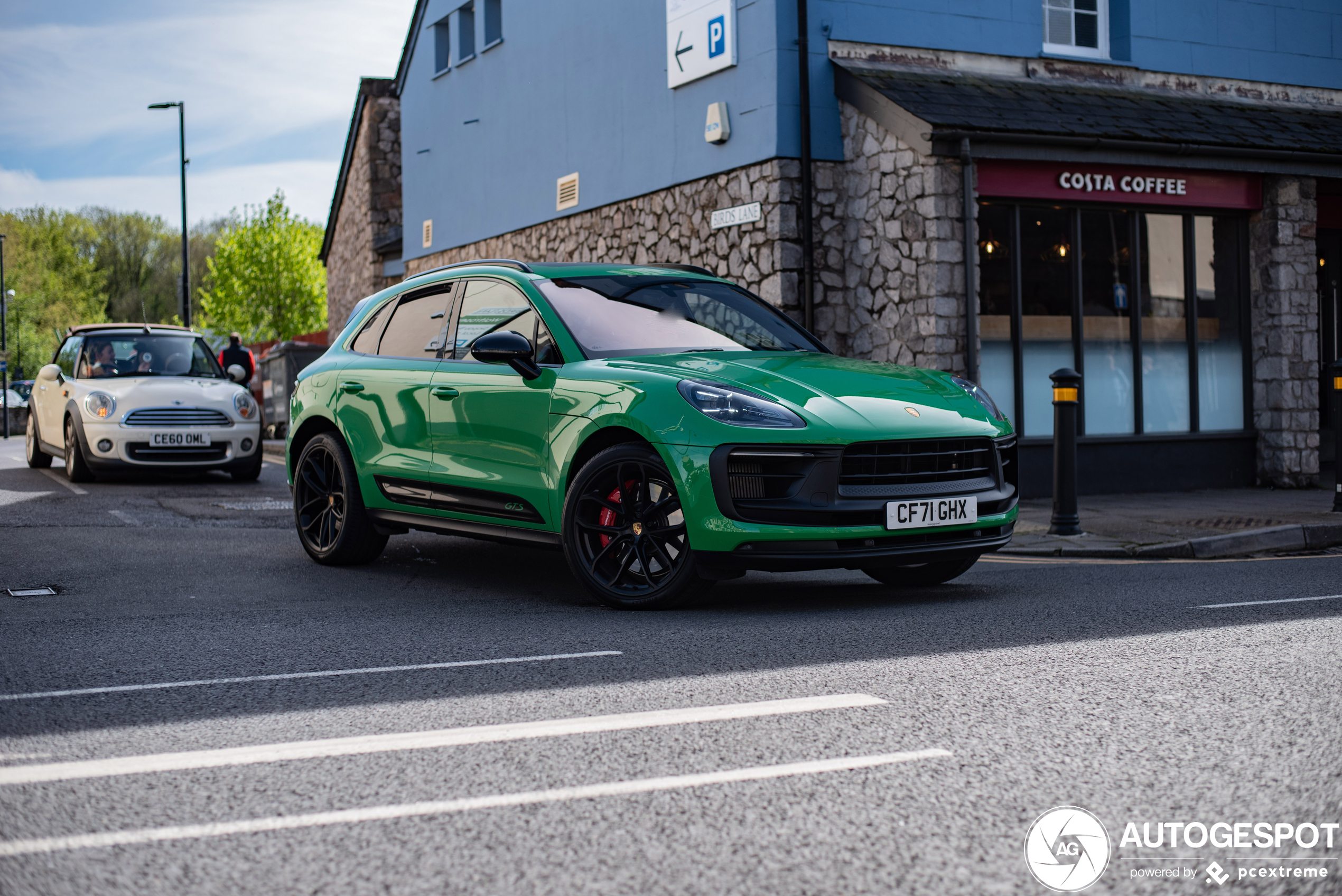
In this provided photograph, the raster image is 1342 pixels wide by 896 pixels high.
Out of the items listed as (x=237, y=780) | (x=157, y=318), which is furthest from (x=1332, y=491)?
(x=157, y=318)

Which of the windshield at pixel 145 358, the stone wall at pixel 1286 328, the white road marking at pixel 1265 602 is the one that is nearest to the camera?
the white road marking at pixel 1265 602

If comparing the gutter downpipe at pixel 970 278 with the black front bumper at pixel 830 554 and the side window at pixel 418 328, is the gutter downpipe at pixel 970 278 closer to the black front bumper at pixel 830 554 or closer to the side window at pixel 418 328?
the side window at pixel 418 328

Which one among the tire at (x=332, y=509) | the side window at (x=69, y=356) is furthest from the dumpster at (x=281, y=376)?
the tire at (x=332, y=509)

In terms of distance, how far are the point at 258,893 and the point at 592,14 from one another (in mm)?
15989

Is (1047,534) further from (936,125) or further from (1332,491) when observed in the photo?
(1332,491)

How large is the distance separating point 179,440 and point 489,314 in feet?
27.0

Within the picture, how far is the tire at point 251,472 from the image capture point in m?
14.8

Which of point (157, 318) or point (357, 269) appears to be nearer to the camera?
point (357, 269)

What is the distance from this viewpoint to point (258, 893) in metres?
2.69

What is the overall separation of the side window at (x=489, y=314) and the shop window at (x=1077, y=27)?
29.7 feet

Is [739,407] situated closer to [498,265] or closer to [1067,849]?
[498,265]

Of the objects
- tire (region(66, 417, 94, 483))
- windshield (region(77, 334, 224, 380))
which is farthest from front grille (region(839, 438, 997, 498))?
windshield (region(77, 334, 224, 380))

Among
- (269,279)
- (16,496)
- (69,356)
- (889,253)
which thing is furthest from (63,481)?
(269,279)

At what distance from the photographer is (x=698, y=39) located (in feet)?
48.1
